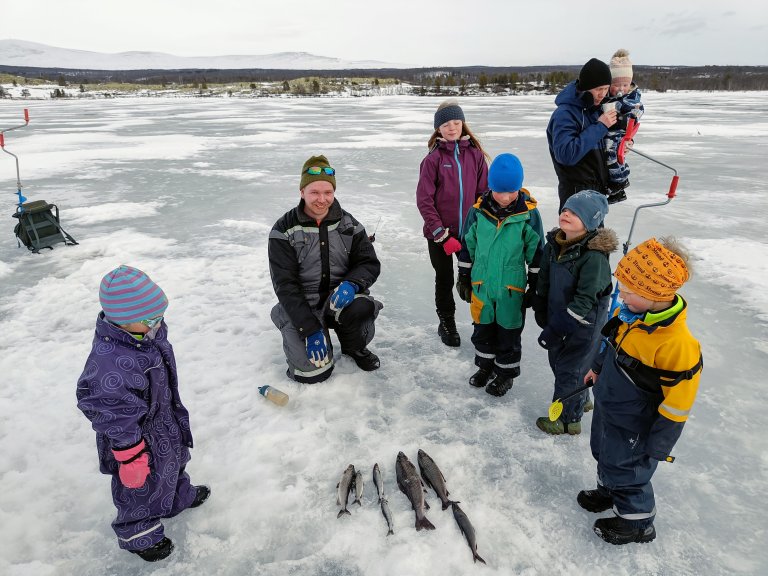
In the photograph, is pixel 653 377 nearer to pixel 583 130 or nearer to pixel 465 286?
pixel 465 286

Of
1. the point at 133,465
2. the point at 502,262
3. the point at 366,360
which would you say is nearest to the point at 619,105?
the point at 502,262

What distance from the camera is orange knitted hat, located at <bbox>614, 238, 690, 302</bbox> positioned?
184cm

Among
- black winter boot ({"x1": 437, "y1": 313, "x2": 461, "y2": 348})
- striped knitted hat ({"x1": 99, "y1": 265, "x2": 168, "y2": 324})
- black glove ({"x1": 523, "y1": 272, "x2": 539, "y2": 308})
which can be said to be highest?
striped knitted hat ({"x1": 99, "y1": 265, "x2": 168, "y2": 324})

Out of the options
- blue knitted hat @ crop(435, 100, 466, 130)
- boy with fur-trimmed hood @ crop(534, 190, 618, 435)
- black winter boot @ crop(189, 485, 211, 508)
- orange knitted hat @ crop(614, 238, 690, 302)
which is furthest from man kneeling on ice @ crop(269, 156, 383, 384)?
orange knitted hat @ crop(614, 238, 690, 302)

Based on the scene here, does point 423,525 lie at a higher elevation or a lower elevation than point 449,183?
lower

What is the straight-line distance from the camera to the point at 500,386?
3209mm

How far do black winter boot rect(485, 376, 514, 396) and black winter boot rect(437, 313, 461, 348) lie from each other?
0.63 m

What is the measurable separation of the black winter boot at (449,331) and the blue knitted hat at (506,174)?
4.41ft

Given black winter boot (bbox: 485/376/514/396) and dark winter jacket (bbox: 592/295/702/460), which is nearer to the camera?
dark winter jacket (bbox: 592/295/702/460)

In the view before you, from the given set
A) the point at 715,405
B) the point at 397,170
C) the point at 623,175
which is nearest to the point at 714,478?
the point at 715,405

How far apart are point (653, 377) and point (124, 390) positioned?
2.08 meters

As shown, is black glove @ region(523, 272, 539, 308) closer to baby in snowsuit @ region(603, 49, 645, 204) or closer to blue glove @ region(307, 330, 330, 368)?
baby in snowsuit @ region(603, 49, 645, 204)

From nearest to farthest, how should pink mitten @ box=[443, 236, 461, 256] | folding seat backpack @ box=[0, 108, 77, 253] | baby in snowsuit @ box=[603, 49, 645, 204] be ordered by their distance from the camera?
baby in snowsuit @ box=[603, 49, 645, 204], pink mitten @ box=[443, 236, 461, 256], folding seat backpack @ box=[0, 108, 77, 253]

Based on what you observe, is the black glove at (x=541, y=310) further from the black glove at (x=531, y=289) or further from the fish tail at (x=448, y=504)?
the fish tail at (x=448, y=504)
